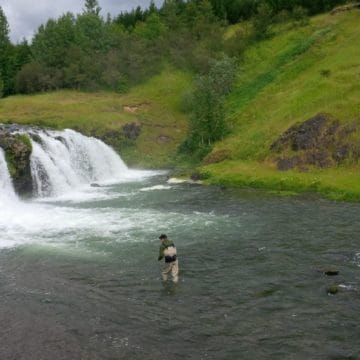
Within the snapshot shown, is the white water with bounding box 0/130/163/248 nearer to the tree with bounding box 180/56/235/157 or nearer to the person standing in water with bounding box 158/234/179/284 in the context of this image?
the tree with bounding box 180/56/235/157

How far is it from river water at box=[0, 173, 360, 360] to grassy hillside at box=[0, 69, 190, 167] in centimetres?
3318

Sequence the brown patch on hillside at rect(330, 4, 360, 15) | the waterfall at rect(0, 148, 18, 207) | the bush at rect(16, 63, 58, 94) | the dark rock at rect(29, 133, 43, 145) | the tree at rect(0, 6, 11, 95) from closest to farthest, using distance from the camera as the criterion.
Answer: the waterfall at rect(0, 148, 18, 207) < the dark rock at rect(29, 133, 43, 145) < the brown patch on hillside at rect(330, 4, 360, 15) < the bush at rect(16, 63, 58, 94) < the tree at rect(0, 6, 11, 95)

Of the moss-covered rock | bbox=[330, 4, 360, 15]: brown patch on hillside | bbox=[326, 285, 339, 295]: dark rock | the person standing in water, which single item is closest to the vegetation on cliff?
bbox=[330, 4, 360, 15]: brown patch on hillside

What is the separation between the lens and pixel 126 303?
20734 mm

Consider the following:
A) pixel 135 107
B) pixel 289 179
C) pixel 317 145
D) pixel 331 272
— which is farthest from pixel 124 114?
pixel 331 272

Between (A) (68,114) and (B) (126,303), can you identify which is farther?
(A) (68,114)

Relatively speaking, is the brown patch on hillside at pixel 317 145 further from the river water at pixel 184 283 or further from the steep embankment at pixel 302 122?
the river water at pixel 184 283

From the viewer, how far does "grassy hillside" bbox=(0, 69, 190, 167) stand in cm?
7100

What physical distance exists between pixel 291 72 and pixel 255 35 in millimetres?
28511

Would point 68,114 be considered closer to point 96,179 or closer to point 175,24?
point 96,179

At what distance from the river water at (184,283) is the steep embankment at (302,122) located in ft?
29.7

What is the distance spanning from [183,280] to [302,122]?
35.4 meters

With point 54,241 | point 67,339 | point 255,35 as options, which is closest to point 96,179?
point 54,241

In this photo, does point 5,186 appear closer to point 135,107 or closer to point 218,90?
point 135,107
